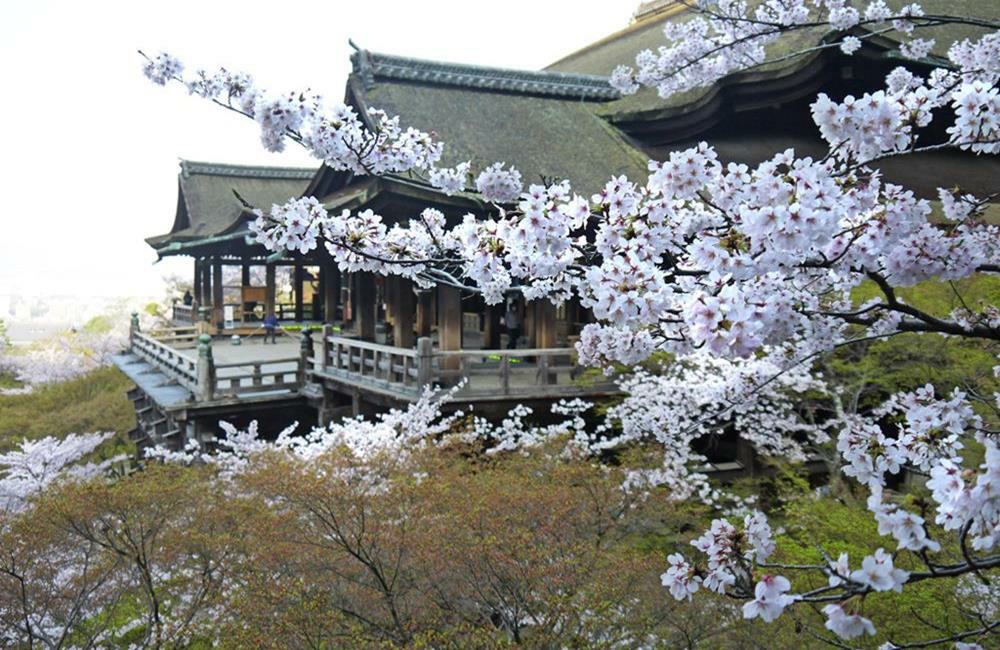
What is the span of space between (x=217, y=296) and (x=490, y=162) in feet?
43.2

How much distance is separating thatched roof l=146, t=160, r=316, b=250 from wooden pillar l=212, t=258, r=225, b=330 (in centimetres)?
195

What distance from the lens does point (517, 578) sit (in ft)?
14.9

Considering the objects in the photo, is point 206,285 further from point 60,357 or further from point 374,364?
point 374,364

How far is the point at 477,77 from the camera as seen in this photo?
1236 centimetres

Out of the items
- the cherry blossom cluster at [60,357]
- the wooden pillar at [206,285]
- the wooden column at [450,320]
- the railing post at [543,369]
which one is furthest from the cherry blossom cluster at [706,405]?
the cherry blossom cluster at [60,357]

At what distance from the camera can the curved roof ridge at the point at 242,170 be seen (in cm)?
2469

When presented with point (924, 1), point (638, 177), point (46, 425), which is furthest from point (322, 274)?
point (924, 1)

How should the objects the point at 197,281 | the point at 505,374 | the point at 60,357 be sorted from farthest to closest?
the point at 60,357 → the point at 197,281 → the point at 505,374

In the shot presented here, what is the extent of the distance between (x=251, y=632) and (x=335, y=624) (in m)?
0.55

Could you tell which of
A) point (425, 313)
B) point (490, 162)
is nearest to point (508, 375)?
point (490, 162)

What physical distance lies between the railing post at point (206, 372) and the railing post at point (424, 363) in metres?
4.26

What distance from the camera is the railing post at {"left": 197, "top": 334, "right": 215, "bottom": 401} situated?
11.3 metres

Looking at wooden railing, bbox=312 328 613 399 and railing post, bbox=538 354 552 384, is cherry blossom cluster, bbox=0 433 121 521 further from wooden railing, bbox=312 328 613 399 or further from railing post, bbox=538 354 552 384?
railing post, bbox=538 354 552 384

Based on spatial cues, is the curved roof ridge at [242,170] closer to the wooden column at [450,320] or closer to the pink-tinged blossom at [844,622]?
the wooden column at [450,320]
